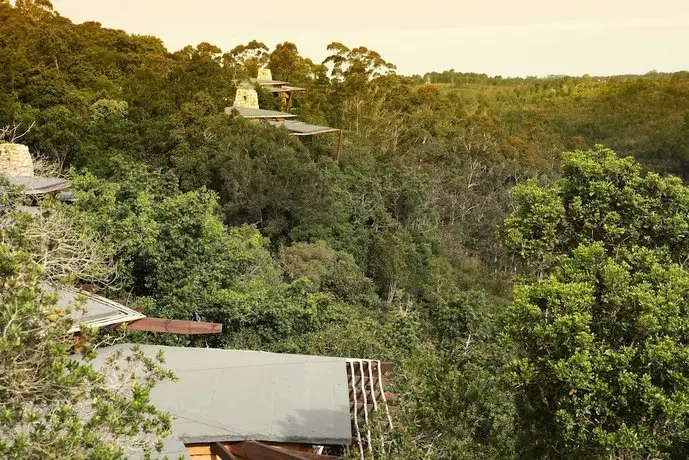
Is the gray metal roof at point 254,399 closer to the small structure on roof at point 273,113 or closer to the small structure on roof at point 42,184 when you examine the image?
the small structure on roof at point 42,184

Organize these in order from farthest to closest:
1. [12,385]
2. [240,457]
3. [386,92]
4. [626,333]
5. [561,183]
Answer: [386,92] → [240,457] → [561,183] → [626,333] → [12,385]

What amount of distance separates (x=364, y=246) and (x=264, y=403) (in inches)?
646

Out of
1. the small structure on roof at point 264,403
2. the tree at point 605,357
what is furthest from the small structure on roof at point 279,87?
the tree at point 605,357

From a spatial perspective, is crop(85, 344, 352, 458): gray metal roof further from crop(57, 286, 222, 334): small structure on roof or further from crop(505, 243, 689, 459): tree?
crop(505, 243, 689, 459): tree

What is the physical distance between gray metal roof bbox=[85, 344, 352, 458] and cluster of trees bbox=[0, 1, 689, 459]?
890 millimetres

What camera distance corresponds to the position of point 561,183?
18.0 feet

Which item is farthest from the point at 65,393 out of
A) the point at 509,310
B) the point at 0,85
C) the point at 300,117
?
the point at 300,117

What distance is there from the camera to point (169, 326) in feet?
28.7

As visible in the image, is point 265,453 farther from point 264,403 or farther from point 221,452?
point 264,403

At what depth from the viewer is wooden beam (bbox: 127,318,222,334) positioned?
8477mm

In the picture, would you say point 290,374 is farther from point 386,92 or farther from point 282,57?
point 282,57

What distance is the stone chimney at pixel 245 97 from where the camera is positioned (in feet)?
89.2

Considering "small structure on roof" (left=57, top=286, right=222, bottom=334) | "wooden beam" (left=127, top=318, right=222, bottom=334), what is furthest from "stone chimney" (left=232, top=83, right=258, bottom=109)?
"small structure on roof" (left=57, top=286, right=222, bottom=334)

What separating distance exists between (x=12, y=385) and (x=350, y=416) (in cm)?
401
